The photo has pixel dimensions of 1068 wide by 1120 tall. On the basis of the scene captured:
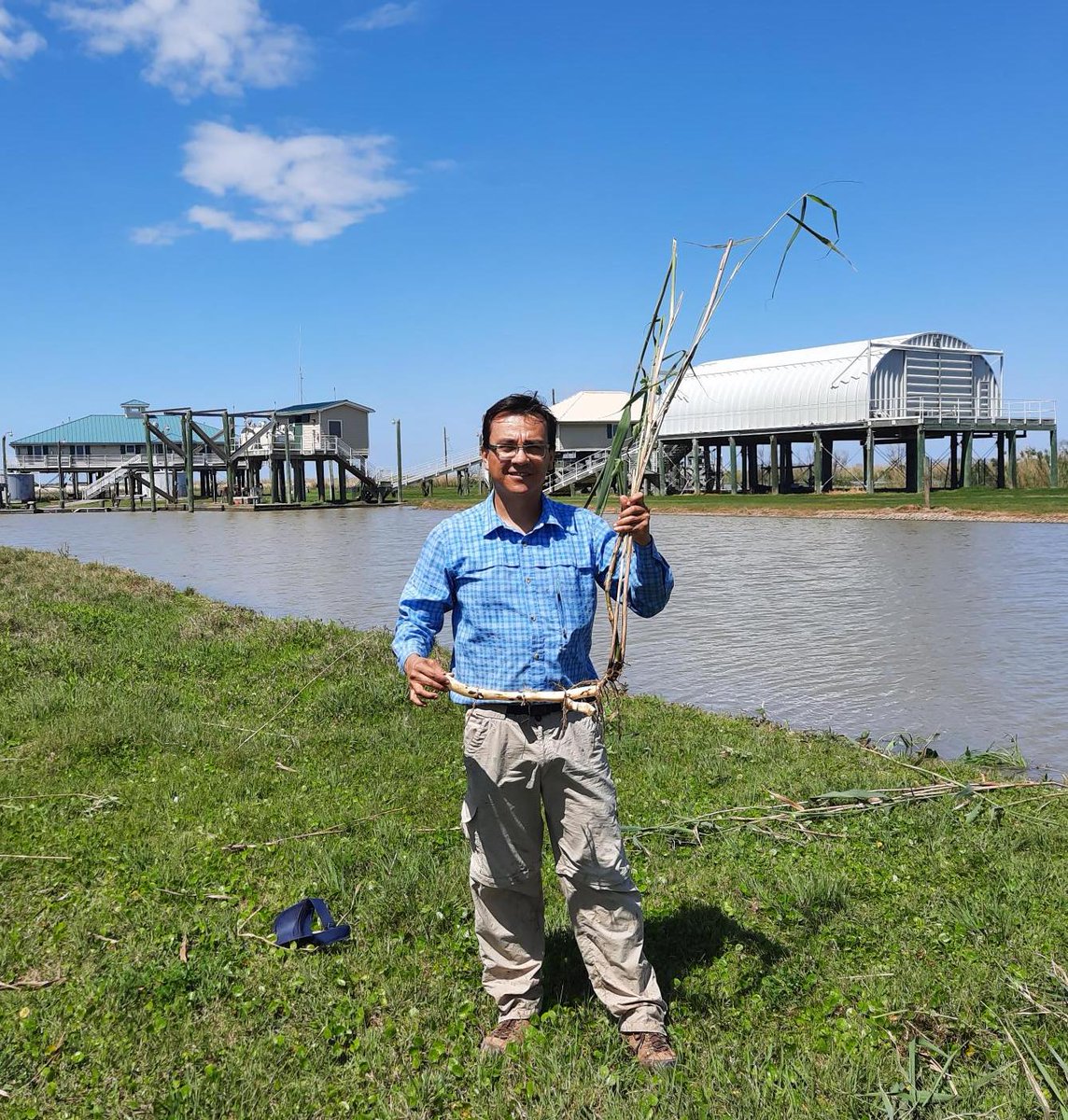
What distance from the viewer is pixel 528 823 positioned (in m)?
3.80

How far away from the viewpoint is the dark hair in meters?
3.79

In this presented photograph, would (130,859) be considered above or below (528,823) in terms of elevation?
below

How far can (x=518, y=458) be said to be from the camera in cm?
373

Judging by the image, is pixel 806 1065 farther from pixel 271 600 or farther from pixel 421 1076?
pixel 271 600

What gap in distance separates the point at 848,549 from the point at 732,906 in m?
22.6

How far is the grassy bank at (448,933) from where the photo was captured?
3.57 metres

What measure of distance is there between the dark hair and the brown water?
5862mm

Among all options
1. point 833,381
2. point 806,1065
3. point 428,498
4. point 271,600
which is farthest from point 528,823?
point 428,498

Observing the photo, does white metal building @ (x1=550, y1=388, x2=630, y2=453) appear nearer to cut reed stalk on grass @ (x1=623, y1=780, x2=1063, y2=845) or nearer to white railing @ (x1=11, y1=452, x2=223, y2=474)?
white railing @ (x1=11, y1=452, x2=223, y2=474)

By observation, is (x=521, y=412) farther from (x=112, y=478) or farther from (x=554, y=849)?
(x=112, y=478)

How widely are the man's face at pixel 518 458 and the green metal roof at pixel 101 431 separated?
316 feet

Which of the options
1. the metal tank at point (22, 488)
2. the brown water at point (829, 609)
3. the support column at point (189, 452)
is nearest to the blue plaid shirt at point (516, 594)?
the brown water at point (829, 609)

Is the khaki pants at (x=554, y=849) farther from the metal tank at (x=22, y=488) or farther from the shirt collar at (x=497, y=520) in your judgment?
the metal tank at (x=22, y=488)

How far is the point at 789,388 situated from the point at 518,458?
52.0 m
